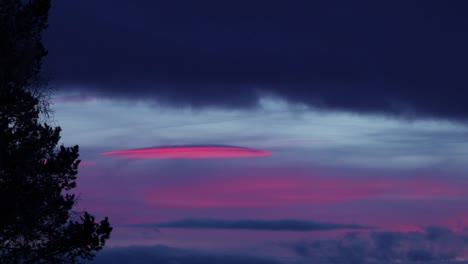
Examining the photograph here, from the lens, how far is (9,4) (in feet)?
111

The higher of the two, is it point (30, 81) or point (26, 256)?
point (30, 81)

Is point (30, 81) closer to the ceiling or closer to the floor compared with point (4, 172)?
closer to the ceiling

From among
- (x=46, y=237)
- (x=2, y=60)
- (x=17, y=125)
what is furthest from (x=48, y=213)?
(x=2, y=60)

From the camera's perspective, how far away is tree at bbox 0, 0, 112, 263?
32.9 metres

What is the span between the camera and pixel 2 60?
3306 cm

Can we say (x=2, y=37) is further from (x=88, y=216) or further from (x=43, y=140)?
(x=88, y=216)

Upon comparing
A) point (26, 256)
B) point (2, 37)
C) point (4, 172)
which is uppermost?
point (2, 37)

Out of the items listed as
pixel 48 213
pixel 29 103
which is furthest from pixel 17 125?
pixel 48 213

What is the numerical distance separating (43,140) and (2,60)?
3.09 meters

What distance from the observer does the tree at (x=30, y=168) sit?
108ft

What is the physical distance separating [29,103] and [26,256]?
5.21 meters

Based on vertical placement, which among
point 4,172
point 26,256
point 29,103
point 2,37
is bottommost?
point 26,256

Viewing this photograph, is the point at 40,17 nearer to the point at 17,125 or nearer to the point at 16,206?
the point at 17,125

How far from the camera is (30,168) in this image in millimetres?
33375
